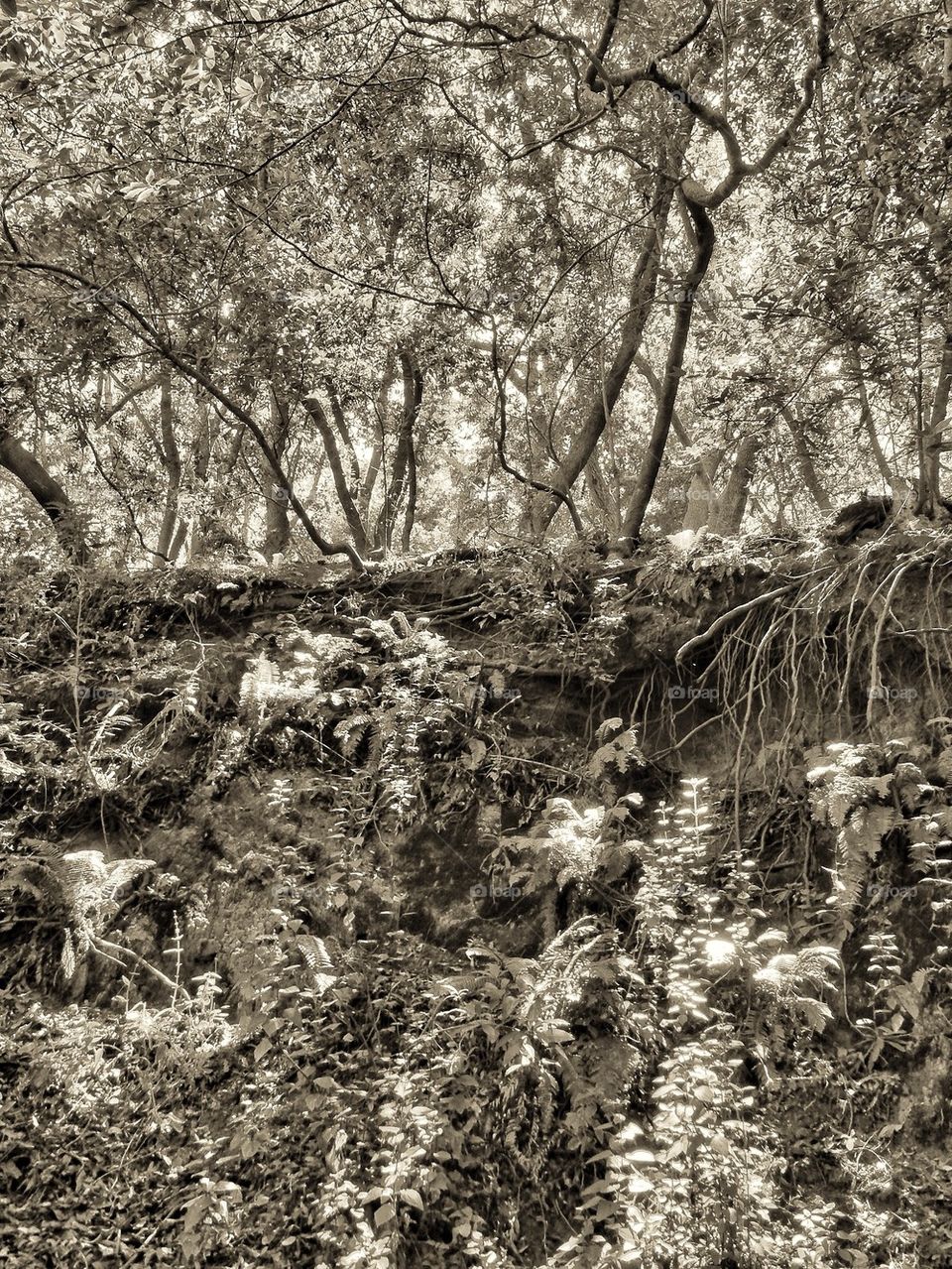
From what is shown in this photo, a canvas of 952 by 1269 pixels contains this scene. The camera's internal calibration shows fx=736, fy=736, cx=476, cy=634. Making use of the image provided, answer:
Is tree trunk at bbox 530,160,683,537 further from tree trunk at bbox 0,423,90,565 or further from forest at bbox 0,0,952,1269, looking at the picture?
tree trunk at bbox 0,423,90,565

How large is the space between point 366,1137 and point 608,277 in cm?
860

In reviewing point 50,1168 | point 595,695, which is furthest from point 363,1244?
point 595,695

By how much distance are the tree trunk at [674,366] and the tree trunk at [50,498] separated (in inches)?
233

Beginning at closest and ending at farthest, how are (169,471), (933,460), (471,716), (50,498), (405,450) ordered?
1. (933,460)
2. (471,716)
3. (50,498)
4. (405,450)
5. (169,471)

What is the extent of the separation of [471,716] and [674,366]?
14.1ft

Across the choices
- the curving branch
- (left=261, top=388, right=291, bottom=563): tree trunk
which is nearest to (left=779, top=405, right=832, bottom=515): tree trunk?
the curving branch

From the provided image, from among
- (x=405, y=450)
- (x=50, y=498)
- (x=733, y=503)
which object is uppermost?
(x=405, y=450)

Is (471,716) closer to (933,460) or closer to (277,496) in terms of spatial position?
(933,460)

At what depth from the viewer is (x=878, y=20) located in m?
5.05

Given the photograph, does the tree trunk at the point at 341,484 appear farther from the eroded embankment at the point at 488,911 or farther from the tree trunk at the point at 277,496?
the eroded embankment at the point at 488,911

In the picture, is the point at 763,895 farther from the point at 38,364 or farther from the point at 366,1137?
the point at 38,364

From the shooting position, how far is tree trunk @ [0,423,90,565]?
26.8 ft

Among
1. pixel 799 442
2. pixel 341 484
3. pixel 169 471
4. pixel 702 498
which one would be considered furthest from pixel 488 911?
pixel 169 471

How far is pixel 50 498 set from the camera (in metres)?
8.57
